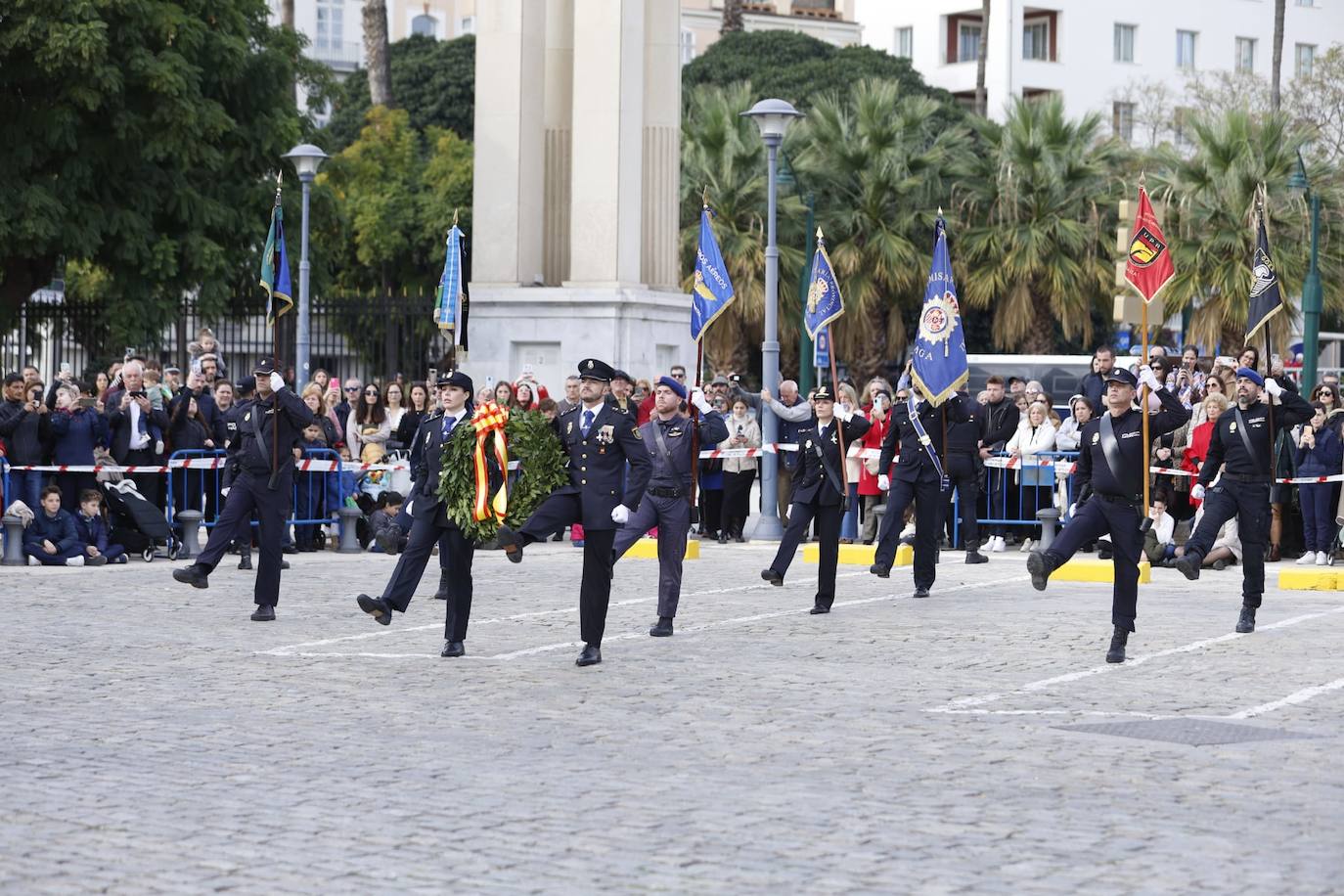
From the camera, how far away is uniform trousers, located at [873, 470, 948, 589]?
17.9 meters

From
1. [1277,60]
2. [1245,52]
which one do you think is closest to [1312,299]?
[1277,60]

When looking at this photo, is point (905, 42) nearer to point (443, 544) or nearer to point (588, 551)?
point (443, 544)

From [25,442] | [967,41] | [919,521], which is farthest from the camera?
[967,41]

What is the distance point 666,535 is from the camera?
1556cm

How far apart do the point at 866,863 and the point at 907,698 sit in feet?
14.1

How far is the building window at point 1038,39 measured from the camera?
238 feet

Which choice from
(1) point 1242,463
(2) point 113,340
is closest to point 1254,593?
(1) point 1242,463

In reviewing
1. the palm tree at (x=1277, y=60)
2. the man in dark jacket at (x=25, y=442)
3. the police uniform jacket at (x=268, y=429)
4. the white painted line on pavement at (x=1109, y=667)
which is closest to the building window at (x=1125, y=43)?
the palm tree at (x=1277, y=60)

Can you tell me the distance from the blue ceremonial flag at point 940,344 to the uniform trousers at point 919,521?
138 centimetres

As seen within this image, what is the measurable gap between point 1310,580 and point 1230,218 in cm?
1840

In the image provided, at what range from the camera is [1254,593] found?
50.0ft

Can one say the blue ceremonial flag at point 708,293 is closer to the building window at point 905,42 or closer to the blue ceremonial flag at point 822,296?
the blue ceremonial flag at point 822,296

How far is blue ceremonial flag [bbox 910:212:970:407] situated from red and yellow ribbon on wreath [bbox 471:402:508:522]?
7.15 m

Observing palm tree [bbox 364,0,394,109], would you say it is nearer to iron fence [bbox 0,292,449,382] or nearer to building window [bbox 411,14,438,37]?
iron fence [bbox 0,292,449,382]
